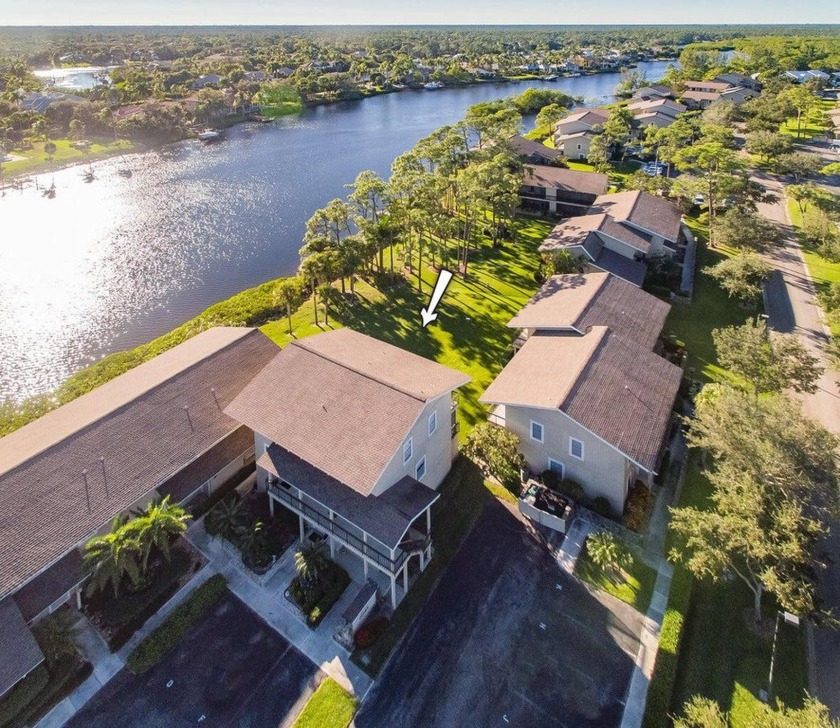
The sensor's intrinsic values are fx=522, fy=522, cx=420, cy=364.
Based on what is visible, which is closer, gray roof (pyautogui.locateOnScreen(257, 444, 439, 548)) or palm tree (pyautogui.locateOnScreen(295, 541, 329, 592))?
gray roof (pyautogui.locateOnScreen(257, 444, 439, 548))

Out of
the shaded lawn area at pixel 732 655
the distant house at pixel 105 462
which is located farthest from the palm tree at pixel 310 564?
the shaded lawn area at pixel 732 655

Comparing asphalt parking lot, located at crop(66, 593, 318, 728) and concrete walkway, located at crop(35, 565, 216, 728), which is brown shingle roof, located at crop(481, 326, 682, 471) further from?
concrete walkway, located at crop(35, 565, 216, 728)

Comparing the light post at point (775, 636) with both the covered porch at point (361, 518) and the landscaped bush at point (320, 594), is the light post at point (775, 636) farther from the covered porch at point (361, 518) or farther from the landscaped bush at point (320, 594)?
the landscaped bush at point (320, 594)

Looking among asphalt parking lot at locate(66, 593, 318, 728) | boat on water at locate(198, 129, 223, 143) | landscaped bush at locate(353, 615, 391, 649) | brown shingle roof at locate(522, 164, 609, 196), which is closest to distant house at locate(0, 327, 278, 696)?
asphalt parking lot at locate(66, 593, 318, 728)

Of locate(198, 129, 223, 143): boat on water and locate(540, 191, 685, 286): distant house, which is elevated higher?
locate(540, 191, 685, 286): distant house

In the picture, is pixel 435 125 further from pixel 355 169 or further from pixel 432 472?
pixel 432 472

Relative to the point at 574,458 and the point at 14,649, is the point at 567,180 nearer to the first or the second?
the point at 574,458
